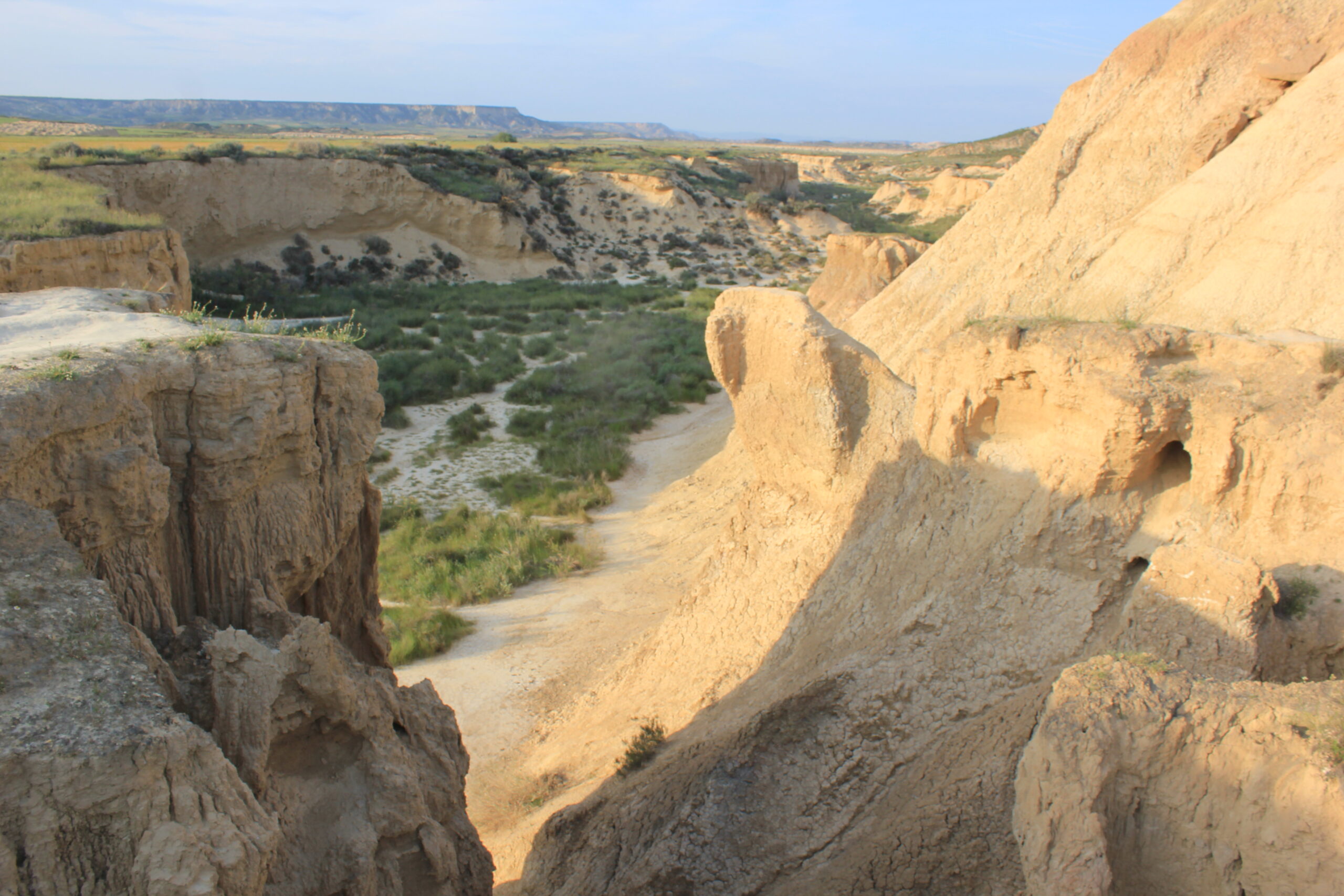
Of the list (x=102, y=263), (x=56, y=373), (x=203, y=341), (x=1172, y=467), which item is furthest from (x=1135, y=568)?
(x=102, y=263)

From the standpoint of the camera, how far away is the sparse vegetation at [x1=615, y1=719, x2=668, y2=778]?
23.6 ft

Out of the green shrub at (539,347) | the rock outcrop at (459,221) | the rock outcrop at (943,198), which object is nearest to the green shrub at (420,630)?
the green shrub at (539,347)

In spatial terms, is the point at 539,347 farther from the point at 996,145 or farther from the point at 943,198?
the point at 996,145

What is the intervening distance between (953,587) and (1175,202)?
5791 millimetres

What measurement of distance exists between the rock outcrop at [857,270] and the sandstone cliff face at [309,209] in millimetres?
19847

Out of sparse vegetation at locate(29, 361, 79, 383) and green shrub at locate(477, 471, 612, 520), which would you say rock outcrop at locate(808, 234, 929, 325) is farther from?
sparse vegetation at locate(29, 361, 79, 383)

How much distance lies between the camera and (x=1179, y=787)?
12.5 feet

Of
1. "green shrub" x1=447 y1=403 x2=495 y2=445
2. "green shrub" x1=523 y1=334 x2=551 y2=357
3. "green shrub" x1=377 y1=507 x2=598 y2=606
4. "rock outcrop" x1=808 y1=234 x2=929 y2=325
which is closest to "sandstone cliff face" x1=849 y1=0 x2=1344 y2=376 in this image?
"green shrub" x1=377 y1=507 x2=598 y2=606

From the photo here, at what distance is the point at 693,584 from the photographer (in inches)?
353

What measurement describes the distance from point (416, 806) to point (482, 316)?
82.7ft

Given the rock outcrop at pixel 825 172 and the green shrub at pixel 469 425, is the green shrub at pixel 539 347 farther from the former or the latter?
the rock outcrop at pixel 825 172

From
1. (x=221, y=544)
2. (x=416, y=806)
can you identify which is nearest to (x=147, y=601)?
(x=221, y=544)

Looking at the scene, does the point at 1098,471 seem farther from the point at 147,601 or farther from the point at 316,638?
the point at 147,601

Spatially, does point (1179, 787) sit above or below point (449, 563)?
above
